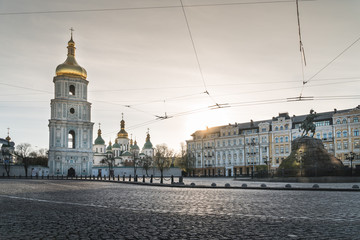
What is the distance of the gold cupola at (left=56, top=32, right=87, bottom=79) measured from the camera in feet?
266

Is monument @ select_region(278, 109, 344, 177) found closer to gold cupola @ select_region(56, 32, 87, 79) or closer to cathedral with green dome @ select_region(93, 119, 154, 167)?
gold cupola @ select_region(56, 32, 87, 79)

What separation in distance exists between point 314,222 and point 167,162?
97.5m

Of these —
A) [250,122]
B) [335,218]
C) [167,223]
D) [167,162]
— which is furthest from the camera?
[167,162]

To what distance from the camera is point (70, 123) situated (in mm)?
80000

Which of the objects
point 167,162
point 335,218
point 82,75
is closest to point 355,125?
point 167,162

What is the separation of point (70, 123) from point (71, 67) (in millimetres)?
13095

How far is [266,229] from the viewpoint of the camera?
752 cm

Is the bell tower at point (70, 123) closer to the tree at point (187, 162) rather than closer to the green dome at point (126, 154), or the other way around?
the tree at point (187, 162)

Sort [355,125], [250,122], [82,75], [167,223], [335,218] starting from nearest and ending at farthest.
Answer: [167,223] → [335,218] → [355,125] → [82,75] → [250,122]

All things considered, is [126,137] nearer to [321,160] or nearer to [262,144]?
[262,144]

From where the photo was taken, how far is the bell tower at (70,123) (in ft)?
255

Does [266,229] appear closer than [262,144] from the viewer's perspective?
Yes

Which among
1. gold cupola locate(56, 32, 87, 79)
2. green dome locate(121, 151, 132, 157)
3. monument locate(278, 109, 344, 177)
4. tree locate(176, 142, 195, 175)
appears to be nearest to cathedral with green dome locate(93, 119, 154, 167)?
green dome locate(121, 151, 132, 157)

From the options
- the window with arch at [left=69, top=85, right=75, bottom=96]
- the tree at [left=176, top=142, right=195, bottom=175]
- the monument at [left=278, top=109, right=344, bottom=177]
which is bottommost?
the tree at [left=176, top=142, right=195, bottom=175]
